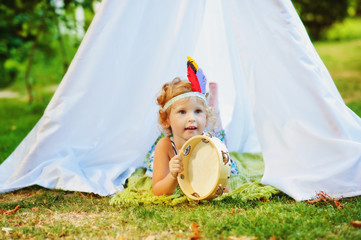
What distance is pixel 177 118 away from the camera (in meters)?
3.05

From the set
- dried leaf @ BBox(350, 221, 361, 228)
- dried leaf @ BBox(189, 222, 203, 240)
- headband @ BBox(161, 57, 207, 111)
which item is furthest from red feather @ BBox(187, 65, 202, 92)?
dried leaf @ BBox(350, 221, 361, 228)

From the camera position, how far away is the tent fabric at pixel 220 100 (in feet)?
9.61

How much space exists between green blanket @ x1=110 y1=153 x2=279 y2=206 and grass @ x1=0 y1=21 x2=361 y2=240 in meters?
0.06

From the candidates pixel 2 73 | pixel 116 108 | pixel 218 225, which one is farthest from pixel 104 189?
pixel 2 73

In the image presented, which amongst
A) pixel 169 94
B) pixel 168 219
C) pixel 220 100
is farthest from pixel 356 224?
pixel 220 100

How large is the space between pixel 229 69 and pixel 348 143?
1.81 metres

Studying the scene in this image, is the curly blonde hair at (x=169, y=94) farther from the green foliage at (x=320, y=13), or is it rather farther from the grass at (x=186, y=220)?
the green foliage at (x=320, y=13)

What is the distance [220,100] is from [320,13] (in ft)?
37.0

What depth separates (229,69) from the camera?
14.5 feet

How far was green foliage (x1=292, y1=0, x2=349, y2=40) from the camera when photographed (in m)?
14.3

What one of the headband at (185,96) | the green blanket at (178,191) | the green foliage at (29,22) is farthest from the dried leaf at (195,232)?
the green foliage at (29,22)

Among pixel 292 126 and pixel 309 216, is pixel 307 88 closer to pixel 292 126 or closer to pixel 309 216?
pixel 292 126

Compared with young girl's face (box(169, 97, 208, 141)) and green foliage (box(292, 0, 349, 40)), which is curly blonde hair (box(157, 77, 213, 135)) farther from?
green foliage (box(292, 0, 349, 40))

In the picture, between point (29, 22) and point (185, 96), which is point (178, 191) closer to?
point (185, 96)
